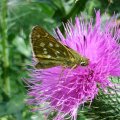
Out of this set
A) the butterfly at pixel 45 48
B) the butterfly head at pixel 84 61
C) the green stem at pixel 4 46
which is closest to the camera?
the butterfly at pixel 45 48

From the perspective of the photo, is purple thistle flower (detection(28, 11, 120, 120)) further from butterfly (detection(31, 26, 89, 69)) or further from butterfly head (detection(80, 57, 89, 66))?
butterfly (detection(31, 26, 89, 69))

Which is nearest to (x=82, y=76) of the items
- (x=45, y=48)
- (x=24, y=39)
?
(x=45, y=48)

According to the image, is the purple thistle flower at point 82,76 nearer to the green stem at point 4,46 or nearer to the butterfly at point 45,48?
the butterfly at point 45,48

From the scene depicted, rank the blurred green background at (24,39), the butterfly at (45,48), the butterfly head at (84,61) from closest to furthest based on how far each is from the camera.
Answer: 1. the butterfly at (45,48)
2. the butterfly head at (84,61)
3. the blurred green background at (24,39)

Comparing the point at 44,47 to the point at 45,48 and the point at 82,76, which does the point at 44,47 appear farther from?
the point at 82,76

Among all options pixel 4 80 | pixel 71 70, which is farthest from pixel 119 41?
pixel 4 80

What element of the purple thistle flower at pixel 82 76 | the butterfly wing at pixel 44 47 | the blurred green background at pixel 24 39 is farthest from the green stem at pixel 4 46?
the butterfly wing at pixel 44 47

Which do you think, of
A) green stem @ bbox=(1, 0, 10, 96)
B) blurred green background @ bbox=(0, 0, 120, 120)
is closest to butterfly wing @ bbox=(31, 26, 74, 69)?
blurred green background @ bbox=(0, 0, 120, 120)
